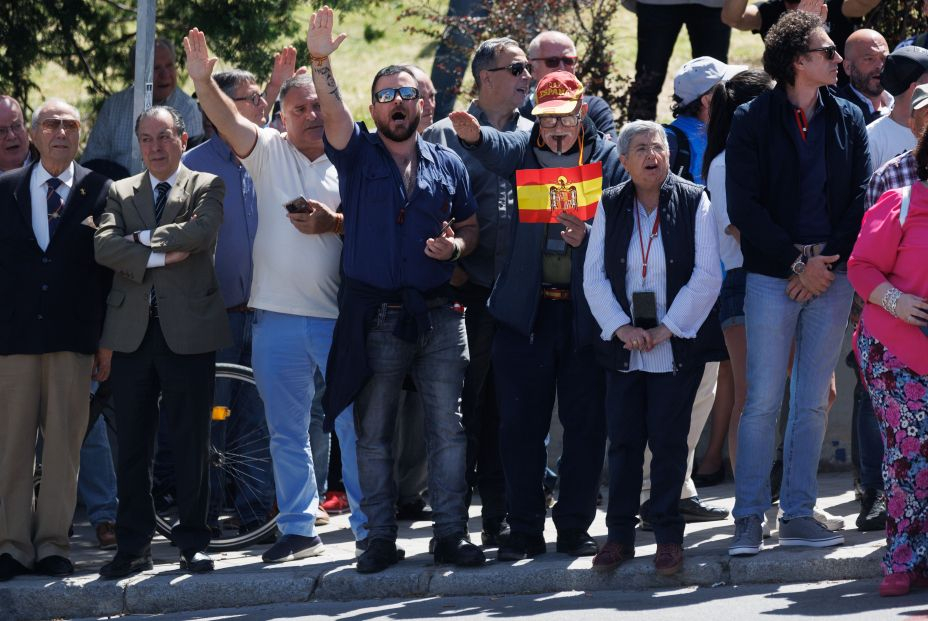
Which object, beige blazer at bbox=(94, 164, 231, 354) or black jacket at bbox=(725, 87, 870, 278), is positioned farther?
beige blazer at bbox=(94, 164, 231, 354)

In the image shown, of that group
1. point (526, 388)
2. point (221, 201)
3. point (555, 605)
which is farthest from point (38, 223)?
point (555, 605)

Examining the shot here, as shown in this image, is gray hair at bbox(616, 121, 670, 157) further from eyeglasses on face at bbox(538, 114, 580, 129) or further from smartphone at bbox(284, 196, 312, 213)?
smartphone at bbox(284, 196, 312, 213)

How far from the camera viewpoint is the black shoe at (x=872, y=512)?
Result: 7.52 meters

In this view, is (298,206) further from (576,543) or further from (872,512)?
(872,512)

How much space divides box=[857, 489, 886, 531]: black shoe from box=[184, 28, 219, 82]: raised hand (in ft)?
13.1

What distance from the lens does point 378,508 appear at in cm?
741

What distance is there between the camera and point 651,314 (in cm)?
700

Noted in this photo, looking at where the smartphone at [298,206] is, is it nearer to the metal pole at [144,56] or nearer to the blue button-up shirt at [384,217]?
the blue button-up shirt at [384,217]

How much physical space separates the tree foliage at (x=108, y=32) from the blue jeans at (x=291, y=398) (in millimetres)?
3476

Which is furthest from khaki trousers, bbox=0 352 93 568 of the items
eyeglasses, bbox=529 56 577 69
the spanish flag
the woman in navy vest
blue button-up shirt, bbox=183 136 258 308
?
eyeglasses, bbox=529 56 577 69

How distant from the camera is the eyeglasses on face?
24.0 ft

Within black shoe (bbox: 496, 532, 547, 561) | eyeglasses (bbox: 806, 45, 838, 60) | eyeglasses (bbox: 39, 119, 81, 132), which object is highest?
eyeglasses (bbox: 806, 45, 838, 60)

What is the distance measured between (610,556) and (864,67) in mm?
3470

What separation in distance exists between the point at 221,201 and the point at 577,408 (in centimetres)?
216
